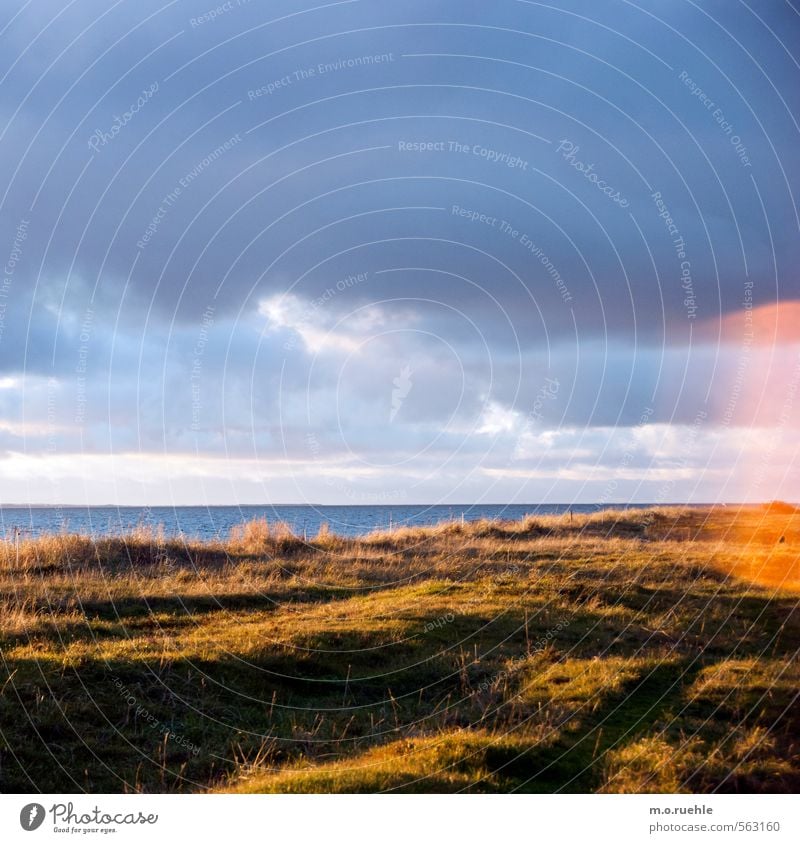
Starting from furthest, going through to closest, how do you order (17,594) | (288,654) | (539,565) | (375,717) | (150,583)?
(539,565) → (150,583) → (17,594) → (288,654) → (375,717)

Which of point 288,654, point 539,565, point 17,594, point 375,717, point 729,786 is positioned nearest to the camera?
point 729,786

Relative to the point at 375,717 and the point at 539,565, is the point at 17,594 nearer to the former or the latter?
the point at 375,717

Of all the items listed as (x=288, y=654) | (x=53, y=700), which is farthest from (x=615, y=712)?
(x=53, y=700)

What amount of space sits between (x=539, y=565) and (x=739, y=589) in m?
6.16

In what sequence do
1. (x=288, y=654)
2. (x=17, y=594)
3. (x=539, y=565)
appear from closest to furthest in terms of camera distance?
(x=288, y=654)
(x=17, y=594)
(x=539, y=565)

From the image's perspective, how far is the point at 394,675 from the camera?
47.6ft

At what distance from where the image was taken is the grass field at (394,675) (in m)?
9.80

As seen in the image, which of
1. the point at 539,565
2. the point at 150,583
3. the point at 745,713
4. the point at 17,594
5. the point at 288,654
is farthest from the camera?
the point at 539,565

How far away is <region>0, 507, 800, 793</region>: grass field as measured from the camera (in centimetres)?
980

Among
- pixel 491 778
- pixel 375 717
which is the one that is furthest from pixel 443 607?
pixel 491 778

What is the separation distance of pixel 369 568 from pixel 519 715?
14572 millimetres
